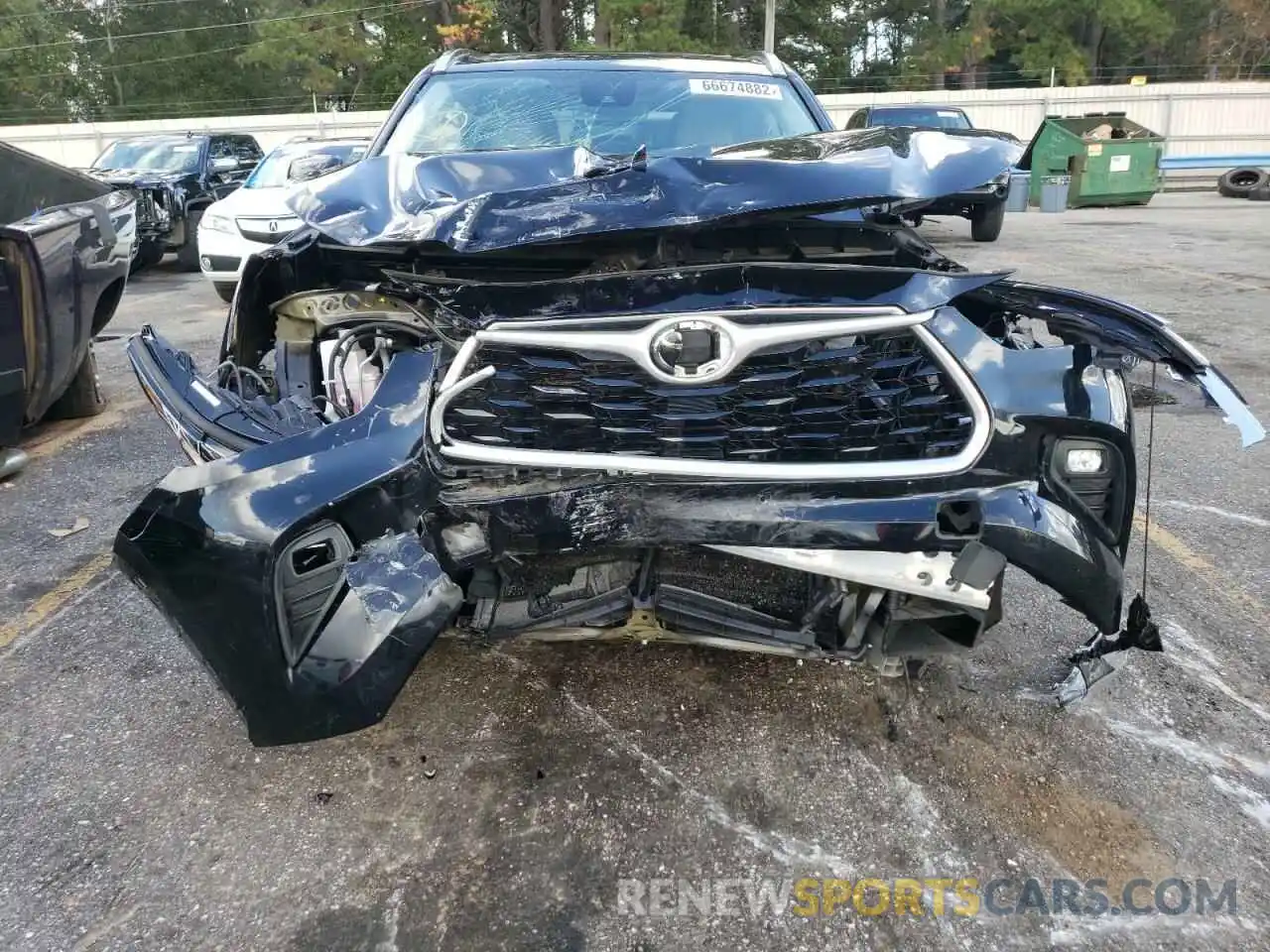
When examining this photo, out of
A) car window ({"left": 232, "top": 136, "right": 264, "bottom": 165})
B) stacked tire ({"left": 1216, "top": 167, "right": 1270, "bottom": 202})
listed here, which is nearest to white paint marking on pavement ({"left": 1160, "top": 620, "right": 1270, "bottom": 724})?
car window ({"left": 232, "top": 136, "right": 264, "bottom": 165})

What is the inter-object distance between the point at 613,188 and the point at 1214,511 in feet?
10.9

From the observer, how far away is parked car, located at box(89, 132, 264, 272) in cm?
1115

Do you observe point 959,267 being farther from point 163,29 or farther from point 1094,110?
point 163,29

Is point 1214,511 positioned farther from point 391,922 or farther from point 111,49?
point 111,49

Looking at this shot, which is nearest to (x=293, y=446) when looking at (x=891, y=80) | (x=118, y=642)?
(x=118, y=642)

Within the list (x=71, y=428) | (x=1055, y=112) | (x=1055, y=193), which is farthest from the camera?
(x=1055, y=112)

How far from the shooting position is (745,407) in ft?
7.15

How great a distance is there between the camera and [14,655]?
3.14 meters

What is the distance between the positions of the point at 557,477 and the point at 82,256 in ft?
13.1

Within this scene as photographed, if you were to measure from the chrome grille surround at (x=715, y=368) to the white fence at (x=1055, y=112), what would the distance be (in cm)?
2498

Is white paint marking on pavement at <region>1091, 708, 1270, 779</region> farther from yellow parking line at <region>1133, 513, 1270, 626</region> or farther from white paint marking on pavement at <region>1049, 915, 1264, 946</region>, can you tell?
yellow parking line at <region>1133, 513, 1270, 626</region>

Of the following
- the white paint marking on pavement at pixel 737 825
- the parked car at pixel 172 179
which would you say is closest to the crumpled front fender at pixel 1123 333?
the white paint marking on pavement at pixel 737 825

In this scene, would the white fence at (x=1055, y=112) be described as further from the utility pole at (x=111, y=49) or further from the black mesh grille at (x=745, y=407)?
the black mesh grille at (x=745, y=407)

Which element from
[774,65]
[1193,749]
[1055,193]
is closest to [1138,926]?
[1193,749]
